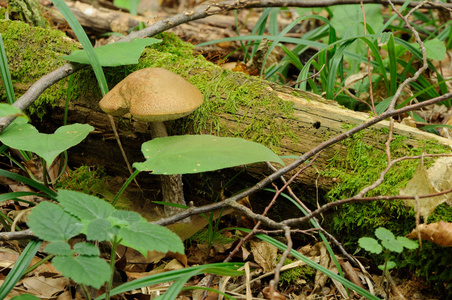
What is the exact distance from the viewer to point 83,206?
148 centimetres

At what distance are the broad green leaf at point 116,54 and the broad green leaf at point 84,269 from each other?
1.33 meters

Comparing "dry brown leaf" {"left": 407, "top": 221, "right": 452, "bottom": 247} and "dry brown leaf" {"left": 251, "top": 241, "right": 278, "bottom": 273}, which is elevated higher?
"dry brown leaf" {"left": 407, "top": 221, "right": 452, "bottom": 247}

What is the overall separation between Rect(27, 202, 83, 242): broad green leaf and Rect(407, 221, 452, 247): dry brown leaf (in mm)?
1528

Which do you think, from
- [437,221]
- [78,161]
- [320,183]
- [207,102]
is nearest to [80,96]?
[78,161]

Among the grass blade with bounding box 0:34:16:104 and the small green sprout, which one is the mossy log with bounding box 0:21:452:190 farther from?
the small green sprout

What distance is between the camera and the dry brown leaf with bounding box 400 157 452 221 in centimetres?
189

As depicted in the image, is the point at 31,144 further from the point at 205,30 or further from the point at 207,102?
the point at 205,30

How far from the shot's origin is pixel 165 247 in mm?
1331

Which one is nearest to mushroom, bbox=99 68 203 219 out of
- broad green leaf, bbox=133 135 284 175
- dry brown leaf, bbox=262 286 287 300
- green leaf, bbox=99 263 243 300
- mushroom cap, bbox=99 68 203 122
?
mushroom cap, bbox=99 68 203 122

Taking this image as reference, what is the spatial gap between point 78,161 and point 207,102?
1.12 m

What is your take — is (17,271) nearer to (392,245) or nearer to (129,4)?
(392,245)

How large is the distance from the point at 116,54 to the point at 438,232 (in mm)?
2065

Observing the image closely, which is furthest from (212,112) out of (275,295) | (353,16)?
(353,16)

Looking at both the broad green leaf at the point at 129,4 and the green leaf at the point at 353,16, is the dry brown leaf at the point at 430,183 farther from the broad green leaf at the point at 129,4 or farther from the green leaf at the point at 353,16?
the broad green leaf at the point at 129,4
